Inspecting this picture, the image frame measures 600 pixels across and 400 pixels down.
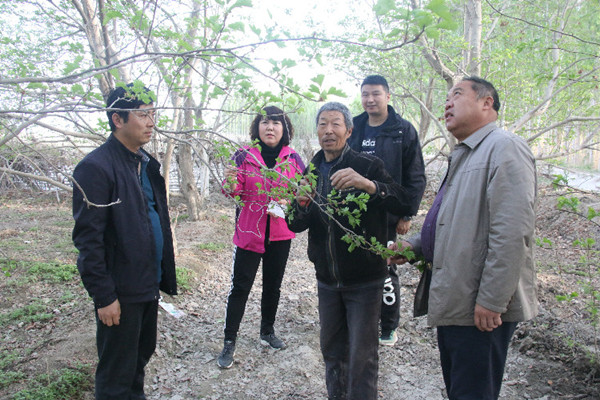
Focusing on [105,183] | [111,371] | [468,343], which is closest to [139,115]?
[105,183]

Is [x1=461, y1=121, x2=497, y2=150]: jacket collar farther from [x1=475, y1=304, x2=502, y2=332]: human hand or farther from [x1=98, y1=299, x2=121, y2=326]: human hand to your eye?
[x1=98, y1=299, x2=121, y2=326]: human hand

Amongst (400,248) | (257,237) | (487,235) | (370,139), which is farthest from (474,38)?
(487,235)

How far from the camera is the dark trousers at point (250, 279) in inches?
130

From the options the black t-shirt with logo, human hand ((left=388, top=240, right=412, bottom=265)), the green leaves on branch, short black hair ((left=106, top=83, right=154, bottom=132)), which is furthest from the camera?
the black t-shirt with logo

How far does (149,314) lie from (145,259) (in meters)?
0.43

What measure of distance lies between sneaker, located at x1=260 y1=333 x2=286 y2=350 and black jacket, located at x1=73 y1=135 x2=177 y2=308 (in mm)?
1567

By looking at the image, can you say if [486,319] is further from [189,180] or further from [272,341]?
[189,180]

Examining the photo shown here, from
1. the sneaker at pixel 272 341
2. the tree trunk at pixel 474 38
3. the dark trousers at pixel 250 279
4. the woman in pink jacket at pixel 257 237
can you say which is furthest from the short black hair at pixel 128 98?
the tree trunk at pixel 474 38

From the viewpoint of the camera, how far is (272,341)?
A: 3.65 metres

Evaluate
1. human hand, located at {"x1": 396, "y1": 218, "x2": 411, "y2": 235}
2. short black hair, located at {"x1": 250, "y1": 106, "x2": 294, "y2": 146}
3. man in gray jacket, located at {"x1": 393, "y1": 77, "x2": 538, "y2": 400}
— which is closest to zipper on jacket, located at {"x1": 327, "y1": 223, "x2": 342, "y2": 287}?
man in gray jacket, located at {"x1": 393, "y1": 77, "x2": 538, "y2": 400}

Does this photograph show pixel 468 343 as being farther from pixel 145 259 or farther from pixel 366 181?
pixel 145 259

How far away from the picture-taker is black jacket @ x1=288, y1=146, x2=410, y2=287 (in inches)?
94.0

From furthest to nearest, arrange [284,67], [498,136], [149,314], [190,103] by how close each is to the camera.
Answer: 1. [190,103]
2. [149,314]
3. [284,67]
4. [498,136]

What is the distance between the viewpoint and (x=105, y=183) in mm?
2152
